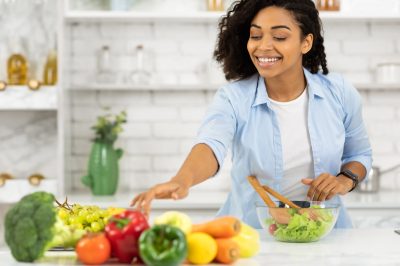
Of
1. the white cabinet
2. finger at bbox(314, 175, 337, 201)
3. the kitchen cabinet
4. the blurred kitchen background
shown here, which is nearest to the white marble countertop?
the white cabinet

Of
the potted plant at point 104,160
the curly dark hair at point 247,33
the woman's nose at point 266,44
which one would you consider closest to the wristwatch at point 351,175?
the curly dark hair at point 247,33

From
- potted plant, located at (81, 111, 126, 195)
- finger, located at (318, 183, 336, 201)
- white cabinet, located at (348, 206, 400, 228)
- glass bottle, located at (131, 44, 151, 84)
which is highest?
glass bottle, located at (131, 44, 151, 84)

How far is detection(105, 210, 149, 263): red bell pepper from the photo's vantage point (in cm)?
164

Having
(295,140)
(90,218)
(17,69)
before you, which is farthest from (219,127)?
(17,69)

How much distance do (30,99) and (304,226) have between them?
2295 mm

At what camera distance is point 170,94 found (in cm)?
432

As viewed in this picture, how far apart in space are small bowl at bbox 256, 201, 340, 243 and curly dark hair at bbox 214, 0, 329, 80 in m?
0.73

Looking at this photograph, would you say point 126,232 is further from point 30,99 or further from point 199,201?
point 30,99

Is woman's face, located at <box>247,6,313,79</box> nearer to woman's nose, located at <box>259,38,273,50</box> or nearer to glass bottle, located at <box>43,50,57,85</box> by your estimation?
woman's nose, located at <box>259,38,273,50</box>

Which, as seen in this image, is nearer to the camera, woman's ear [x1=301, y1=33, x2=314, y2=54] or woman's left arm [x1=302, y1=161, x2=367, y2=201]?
woman's left arm [x1=302, y1=161, x2=367, y2=201]

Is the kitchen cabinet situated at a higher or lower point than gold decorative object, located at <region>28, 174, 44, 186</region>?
higher

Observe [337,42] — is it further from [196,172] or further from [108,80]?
[196,172]

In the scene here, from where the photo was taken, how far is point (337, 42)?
14.2ft

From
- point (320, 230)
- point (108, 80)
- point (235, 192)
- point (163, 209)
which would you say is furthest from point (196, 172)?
point (108, 80)
